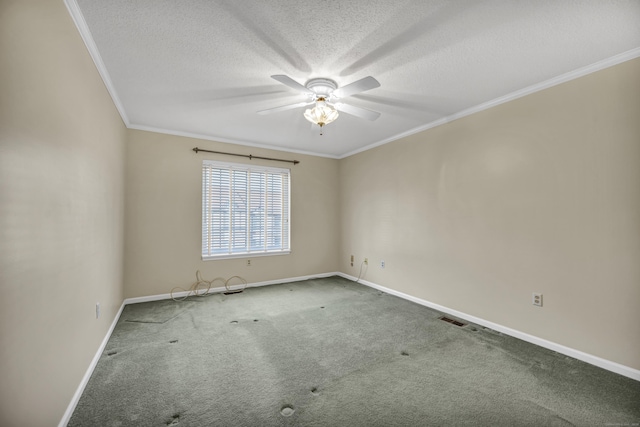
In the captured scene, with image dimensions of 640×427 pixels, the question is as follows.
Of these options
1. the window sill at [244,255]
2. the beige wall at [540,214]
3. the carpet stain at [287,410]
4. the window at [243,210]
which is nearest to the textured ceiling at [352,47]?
the beige wall at [540,214]

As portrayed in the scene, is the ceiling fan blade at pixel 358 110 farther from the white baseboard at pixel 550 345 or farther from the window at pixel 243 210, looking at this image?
the white baseboard at pixel 550 345

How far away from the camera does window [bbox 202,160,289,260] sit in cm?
450

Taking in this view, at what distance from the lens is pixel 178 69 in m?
2.40

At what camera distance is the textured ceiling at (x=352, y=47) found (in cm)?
174

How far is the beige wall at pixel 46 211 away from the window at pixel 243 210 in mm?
2114

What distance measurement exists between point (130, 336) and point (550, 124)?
4696 mm

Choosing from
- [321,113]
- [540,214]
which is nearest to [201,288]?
[321,113]

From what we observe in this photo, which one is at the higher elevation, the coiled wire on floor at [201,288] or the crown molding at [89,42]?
the crown molding at [89,42]

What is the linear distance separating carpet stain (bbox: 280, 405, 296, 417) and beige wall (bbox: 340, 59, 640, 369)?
250 cm

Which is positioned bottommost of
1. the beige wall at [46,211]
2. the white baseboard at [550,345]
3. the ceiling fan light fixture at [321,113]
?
the white baseboard at [550,345]

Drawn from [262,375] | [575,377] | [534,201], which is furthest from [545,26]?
[262,375]

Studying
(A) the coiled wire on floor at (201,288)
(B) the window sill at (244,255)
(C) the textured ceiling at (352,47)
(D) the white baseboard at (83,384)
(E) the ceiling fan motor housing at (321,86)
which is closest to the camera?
(D) the white baseboard at (83,384)

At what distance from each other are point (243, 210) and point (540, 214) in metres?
4.09

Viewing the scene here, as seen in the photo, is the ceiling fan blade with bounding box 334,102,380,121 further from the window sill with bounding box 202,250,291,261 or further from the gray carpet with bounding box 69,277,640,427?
the window sill with bounding box 202,250,291,261
